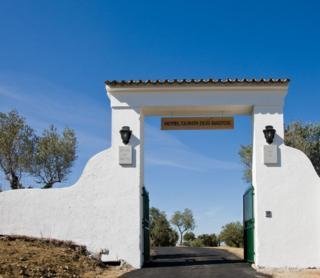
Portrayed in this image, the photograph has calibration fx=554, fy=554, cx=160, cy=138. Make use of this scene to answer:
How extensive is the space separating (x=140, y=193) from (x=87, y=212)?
1611 millimetres

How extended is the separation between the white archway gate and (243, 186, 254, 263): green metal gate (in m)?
0.69

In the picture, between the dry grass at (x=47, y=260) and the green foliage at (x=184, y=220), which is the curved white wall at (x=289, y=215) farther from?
the green foliage at (x=184, y=220)

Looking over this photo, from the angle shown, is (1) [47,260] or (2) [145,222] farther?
(2) [145,222]

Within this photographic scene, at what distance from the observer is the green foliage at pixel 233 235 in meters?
37.2

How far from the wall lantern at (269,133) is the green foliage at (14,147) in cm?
1531

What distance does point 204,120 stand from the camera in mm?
16984

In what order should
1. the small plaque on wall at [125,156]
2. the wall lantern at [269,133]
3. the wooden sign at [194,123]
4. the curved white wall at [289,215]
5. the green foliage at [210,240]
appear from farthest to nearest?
1. the green foliage at [210,240]
2. the wooden sign at [194,123]
3. the small plaque on wall at [125,156]
4. the wall lantern at [269,133]
5. the curved white wall at [289,215]

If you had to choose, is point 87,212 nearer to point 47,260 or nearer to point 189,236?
point 47,260

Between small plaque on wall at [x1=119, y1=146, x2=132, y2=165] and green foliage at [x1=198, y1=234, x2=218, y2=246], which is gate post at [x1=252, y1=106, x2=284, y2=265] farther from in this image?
green foliage at [x1=198, y1=234, x2=218, y2=246]

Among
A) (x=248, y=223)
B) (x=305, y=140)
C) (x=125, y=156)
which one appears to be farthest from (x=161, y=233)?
(x=125, y=156)

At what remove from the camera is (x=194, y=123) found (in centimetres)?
1705

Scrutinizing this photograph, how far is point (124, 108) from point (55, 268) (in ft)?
17.2

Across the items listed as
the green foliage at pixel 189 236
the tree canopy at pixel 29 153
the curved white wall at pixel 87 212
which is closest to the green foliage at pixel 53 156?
the tree canopy at pixel 29 153

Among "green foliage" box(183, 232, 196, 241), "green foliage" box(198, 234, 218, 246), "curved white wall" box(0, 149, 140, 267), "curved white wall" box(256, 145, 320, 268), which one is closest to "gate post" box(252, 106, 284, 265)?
"curved white wall" box(256, 145, 320, 268)
